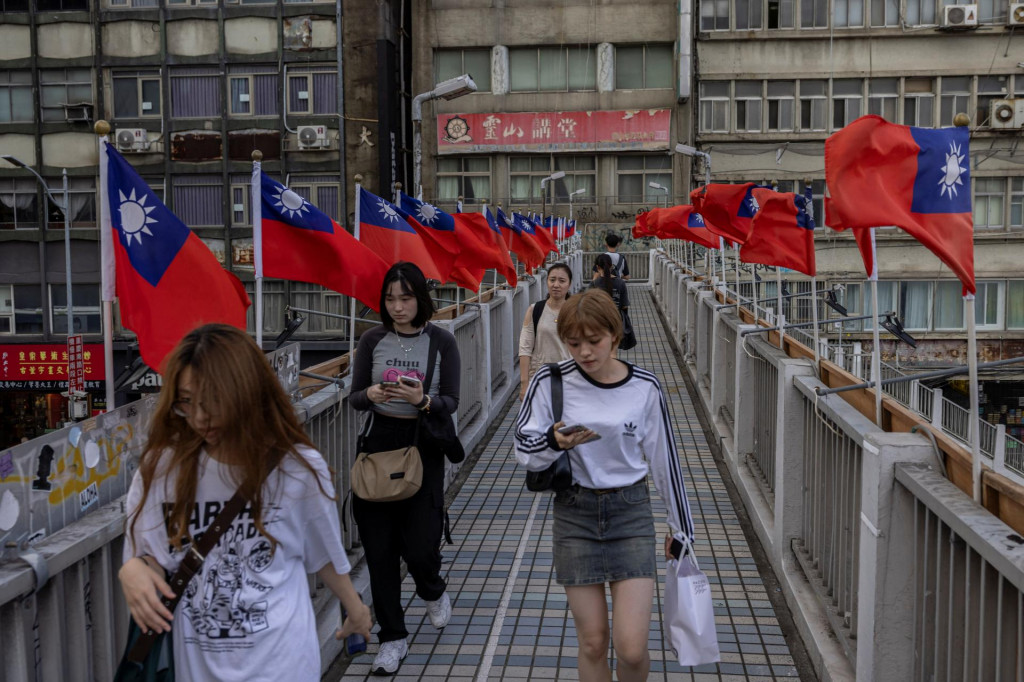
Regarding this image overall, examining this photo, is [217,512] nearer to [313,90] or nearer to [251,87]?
[313,90]

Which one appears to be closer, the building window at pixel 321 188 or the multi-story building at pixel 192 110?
the multi-story building at pixel 192 110

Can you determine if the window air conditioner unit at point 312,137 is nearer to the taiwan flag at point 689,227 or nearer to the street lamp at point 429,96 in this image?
the taiwan flag at point 689,227

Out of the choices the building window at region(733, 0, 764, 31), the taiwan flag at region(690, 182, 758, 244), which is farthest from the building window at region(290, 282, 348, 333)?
the taiwan flag at region(690, 182, 758, 244)

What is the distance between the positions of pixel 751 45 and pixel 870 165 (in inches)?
1748

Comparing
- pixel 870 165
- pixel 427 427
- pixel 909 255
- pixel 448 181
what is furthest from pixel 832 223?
pixel 448 181

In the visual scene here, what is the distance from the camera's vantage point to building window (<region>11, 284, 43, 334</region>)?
4288 centimetres

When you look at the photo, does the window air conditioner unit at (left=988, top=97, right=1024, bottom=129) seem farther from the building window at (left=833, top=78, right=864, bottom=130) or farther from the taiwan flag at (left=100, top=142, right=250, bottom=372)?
the taiwan flag at (left=100, top=142, right=250, bottom=372)

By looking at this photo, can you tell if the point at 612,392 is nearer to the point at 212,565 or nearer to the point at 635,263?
the point at 212,565

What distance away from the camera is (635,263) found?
49469 mm

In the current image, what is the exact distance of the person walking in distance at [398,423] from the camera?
5.55m

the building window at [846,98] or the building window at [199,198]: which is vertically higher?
the building window at [846,98]

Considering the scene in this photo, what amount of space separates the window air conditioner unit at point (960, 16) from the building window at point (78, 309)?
1350 inches

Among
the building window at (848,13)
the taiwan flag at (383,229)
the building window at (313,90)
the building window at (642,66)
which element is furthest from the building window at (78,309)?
the taiwan flag at (383,229)

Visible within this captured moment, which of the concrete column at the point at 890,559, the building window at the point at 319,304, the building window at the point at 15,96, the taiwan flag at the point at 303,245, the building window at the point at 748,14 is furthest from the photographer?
the building window at the point at 748,14
